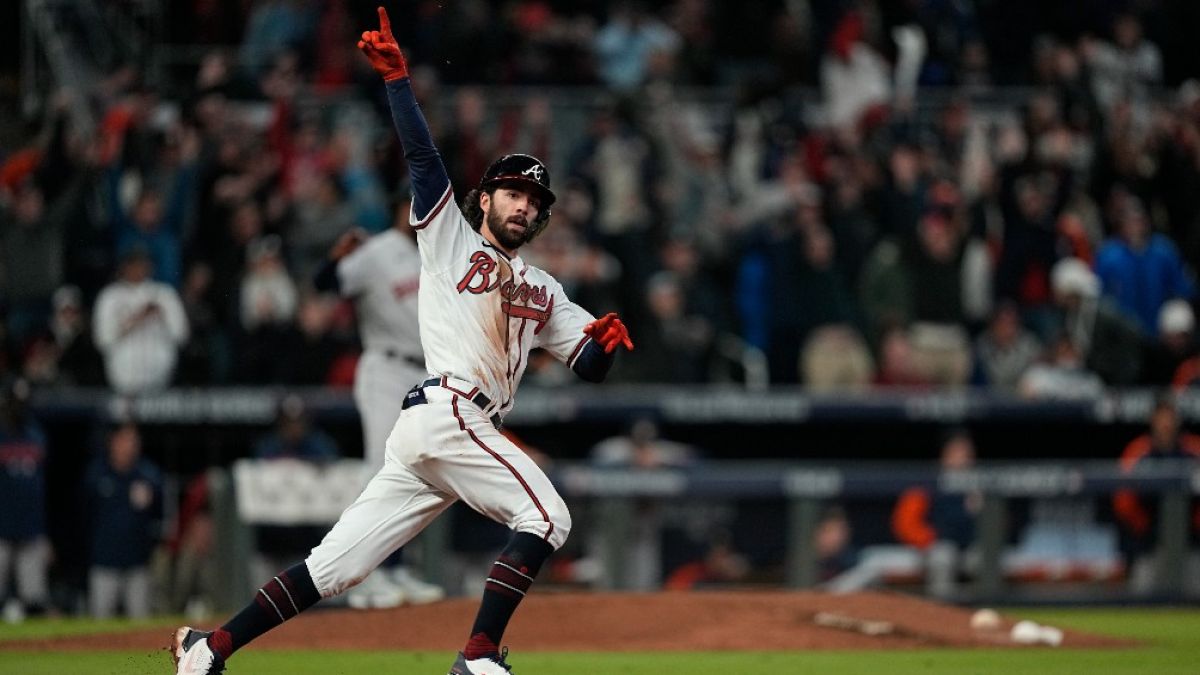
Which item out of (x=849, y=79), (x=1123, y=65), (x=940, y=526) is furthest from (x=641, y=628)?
(x=1123, y=65)

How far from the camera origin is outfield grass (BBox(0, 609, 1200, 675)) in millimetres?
9477

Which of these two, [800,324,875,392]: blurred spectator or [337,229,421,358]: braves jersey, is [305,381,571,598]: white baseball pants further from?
[800,324,875,392]: blurred spectator

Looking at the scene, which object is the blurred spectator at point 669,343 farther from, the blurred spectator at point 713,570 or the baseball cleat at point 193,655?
the baseball cleat at point 193,655

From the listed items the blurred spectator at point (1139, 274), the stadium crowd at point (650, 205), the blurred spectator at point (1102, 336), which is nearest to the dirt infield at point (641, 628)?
the stadium crowd at point (650, 205)

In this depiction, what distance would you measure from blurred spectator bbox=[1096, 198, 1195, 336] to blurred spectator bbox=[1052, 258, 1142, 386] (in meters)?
0.39

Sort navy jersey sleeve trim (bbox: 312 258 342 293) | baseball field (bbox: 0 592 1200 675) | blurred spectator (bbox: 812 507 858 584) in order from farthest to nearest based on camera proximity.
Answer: blurred spectator (bbox: 812 507 858 584)
navy jersey sleeve trim (bbox: 312 258 342 293)
baseball field (bbox: 0 592 1200 675)

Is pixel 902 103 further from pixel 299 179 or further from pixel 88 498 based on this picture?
pixel 88 498

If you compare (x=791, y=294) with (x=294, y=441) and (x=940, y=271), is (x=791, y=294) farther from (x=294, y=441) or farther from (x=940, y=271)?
(x=294, y=441)

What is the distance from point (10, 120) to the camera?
60.7 ft

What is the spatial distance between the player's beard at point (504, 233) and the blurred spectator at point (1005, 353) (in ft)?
30.9

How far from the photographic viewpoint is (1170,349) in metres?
16.7

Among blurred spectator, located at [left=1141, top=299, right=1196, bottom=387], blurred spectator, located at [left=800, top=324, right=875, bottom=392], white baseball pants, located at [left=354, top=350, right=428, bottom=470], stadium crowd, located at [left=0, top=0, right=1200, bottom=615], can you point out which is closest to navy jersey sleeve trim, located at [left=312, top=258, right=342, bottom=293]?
white baseball pants, located at [left=354, top=350, right=428, bottom=470]

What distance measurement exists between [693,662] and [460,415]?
Result: 310 centimetres

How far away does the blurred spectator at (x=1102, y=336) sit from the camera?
16.8 metres
